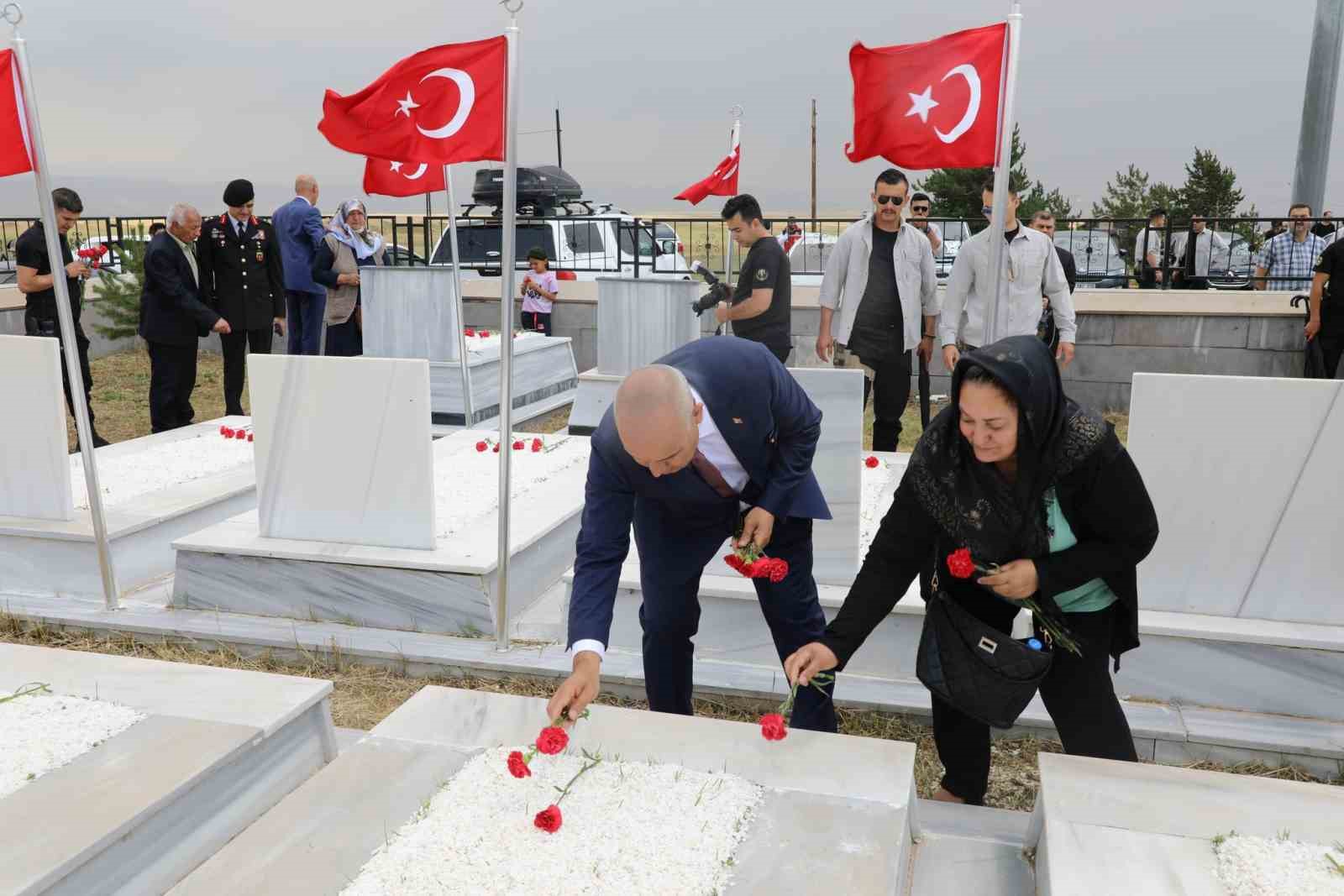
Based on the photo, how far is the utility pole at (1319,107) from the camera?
10680mm

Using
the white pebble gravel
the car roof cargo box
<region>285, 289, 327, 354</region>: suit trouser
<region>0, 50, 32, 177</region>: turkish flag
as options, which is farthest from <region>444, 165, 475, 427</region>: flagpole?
the car roof cargo box

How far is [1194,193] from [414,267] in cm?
2423

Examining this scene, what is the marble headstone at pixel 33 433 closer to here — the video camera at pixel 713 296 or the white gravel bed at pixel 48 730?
the white gravel bed at pixel 48 730

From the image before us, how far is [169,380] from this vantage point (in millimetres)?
7387

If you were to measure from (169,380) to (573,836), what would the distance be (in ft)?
20.5

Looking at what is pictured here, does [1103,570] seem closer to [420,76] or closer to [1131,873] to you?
[1131,873]

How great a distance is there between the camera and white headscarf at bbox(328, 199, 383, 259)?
28.3 ft

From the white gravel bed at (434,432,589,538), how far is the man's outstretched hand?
238 cm

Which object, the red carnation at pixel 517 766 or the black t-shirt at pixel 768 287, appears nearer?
the red carnation at pixel 517 766

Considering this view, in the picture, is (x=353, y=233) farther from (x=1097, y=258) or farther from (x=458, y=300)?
(x=1097, y=258)

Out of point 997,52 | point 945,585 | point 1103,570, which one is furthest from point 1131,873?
point 997,52

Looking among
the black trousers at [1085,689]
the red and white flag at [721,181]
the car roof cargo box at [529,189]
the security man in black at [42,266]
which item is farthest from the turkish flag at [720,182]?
the car roof cargo box at [529,189]

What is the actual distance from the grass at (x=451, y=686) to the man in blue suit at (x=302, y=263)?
14.9 ft

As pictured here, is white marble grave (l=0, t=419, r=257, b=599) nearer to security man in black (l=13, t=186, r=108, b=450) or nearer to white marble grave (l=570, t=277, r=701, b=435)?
security man in black (l=13, t=186, r=108, b=450)
